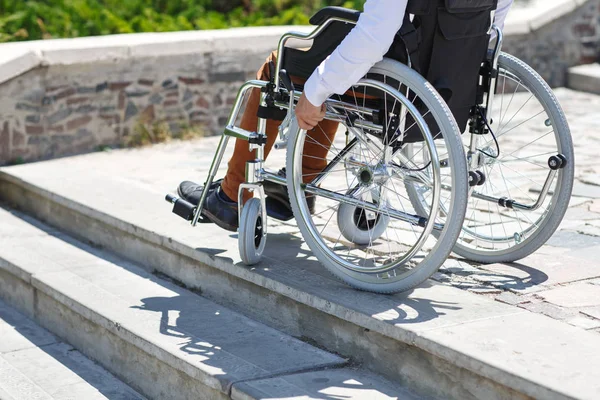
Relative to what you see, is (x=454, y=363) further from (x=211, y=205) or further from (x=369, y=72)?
(x=211, y=205)

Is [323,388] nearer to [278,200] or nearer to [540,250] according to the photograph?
[278,200]

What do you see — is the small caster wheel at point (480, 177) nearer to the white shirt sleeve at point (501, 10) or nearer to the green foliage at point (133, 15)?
the white shirt sleeve at point (501, 10)

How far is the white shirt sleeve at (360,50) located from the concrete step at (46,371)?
1.24 metres

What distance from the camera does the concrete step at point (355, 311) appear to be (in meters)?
2.39

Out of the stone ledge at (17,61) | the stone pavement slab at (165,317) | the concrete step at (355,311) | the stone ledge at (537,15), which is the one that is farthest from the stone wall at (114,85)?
the stone ledge at (537,15)

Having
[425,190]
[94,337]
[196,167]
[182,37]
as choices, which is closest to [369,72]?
[425,190]

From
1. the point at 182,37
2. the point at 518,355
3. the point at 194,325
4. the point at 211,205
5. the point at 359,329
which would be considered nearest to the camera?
the point at 518,355

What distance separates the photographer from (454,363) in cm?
246

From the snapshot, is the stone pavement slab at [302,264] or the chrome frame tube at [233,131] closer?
the stone pavement slab at [302,264]

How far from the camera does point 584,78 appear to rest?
7.17 m

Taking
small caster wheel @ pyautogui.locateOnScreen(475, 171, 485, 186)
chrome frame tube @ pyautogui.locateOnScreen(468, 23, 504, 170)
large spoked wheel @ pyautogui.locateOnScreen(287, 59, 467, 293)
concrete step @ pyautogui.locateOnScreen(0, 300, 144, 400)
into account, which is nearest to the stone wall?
concrete step @ pyautogui.locateOnScreen(0, 300, 144, 400)

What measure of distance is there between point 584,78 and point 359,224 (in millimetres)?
4328

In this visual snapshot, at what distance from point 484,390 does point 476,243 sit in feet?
3.59

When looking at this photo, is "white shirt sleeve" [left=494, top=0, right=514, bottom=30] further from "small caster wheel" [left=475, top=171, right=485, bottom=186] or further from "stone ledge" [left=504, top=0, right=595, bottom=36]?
"stone ledge" [left=504, top=0, right=595, bottom=36]
